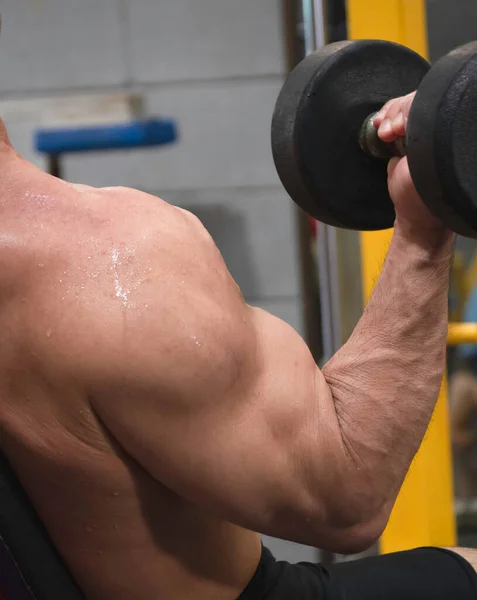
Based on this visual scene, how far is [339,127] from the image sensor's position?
0.92m

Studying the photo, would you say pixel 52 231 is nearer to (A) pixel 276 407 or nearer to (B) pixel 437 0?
(A) pixel 276 407

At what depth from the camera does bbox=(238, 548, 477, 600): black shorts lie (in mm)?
940

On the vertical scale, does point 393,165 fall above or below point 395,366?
above

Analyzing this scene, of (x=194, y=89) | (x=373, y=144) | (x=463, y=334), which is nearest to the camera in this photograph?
(x=373, y=144)

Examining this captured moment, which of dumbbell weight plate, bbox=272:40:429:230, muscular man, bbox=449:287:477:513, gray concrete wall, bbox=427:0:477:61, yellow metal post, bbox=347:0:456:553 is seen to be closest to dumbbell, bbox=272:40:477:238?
dumbbell weight plate, bbox=272:40:429:230

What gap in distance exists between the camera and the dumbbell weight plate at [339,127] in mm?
912

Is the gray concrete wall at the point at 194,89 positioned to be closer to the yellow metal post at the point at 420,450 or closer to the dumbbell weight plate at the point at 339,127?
the yellow metal post at the point at 420,450

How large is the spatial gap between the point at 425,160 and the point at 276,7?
1.71 m

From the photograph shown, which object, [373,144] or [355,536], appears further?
[373,144]

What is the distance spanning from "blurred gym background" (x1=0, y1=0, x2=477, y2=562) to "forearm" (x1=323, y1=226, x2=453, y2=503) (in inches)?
59.5

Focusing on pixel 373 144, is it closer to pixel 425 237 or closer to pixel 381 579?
pixel 425 237

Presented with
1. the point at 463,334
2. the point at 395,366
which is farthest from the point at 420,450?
the point at 395,366

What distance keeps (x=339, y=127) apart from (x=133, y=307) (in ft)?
1.15

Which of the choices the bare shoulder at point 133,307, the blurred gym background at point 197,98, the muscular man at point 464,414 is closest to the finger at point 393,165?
the bare shoulder at point 133,307
